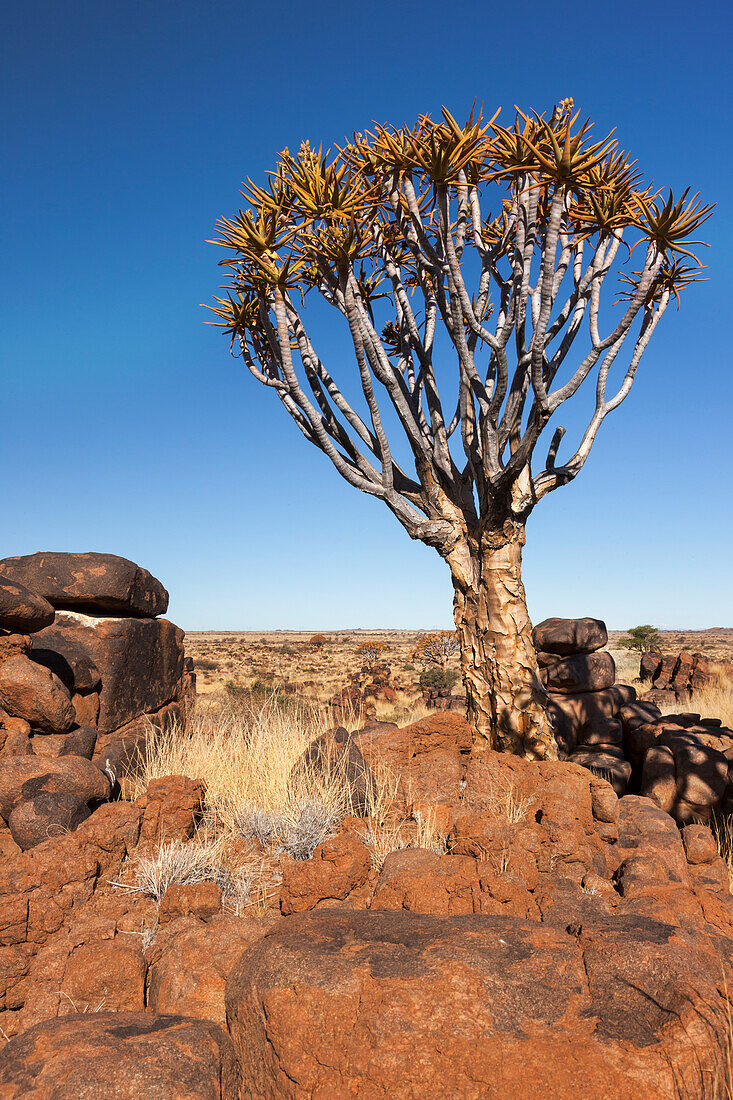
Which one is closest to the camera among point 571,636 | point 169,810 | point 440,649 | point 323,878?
point 323,878

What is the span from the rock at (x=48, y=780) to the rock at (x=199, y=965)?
194 cm

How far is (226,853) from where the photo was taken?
4.82 m

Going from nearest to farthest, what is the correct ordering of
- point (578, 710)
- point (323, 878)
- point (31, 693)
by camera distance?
point (323, 878)
point (31, 693)
point (578, 710)

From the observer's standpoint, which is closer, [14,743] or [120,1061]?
[120,1061]

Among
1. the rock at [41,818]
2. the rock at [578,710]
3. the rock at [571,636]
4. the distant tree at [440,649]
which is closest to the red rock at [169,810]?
the rock at [41,818]

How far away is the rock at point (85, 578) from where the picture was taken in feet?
24.6

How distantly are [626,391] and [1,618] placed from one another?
21.6 feet

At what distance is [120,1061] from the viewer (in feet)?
7.61

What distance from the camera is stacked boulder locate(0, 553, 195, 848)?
500 cm

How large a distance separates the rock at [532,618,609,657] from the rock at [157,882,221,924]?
246 inches

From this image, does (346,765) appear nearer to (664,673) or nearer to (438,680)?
(664,673)

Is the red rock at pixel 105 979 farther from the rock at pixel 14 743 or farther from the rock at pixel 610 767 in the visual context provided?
the rock at pixel 610 767

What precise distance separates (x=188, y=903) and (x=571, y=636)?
22.1 ft

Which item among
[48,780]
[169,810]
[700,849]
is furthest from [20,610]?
[700,849]
